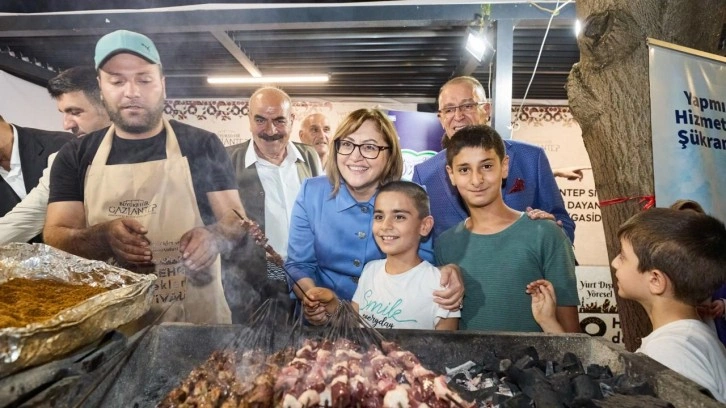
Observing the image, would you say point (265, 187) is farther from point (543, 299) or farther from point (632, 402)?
point (632, 402)

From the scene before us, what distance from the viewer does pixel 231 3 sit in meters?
3.56

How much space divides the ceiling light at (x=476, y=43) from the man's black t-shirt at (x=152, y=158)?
224 centimetres

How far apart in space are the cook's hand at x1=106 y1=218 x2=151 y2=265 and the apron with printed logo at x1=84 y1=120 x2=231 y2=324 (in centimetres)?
5

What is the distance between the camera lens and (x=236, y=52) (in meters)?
3.88

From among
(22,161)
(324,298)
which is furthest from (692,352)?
(22,161)

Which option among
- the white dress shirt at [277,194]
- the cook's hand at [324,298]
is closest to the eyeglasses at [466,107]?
the white dress shirt at [277,194]

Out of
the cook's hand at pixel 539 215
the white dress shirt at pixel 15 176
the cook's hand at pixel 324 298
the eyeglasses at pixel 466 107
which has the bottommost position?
the cook's hand at pixel 324 298

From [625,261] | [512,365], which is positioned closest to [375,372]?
[512,365]

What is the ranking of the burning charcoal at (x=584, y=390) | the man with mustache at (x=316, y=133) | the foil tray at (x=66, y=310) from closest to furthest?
1. the foil tray at (x=66, y=310)
2. the burning charcoal at (x=584, y=390)
3. the man with mustache at (x=316, y=133)

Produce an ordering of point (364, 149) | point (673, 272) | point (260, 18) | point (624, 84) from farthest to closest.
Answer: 1. point (260, 18)
2. point (364, 149)
3. point (624, 84)
4. point (673, 272)

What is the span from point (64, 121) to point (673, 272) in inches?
180

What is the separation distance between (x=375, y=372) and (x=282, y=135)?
100 inches

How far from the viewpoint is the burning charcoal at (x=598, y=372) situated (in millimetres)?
Answer: 1925

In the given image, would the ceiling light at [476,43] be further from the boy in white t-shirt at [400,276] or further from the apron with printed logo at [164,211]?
the apron with printed logo at [164,211]
